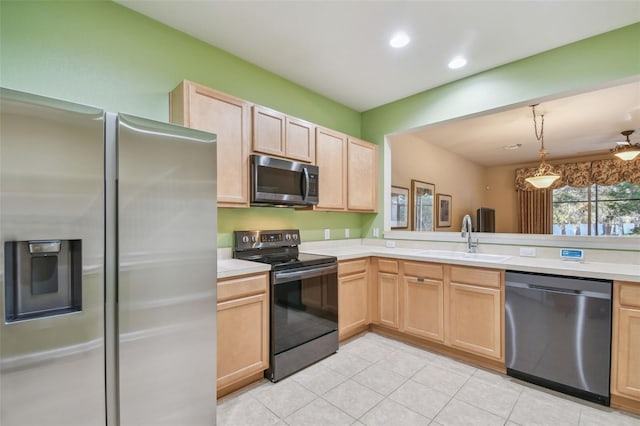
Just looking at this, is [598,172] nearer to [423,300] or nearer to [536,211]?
[536,211]

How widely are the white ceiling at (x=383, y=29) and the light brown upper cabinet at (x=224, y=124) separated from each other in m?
0.56

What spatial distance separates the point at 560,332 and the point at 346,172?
2338 millimetres

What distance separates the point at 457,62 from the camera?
2725 millimetres

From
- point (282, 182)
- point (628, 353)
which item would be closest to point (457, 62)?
point (282, 182)

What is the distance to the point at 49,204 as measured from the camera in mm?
1194

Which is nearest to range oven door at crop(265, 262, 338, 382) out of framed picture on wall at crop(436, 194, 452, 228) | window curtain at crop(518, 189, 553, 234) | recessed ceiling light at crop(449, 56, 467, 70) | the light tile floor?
the light tile floor

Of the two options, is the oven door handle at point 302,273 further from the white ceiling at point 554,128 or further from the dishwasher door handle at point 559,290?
the white ceiling at point 554,128

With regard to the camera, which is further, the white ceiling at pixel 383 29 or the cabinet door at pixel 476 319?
the cabinet door at pixel 476 319

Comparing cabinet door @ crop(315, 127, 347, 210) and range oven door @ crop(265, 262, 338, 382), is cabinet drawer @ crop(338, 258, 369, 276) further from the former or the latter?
cabinet door @ crop(315, 127, 347, 210)

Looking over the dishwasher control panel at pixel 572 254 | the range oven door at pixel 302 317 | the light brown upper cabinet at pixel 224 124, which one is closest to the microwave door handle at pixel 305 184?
the light brown upper cabinet at pixel 224 124

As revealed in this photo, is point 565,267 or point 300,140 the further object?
point 300,140

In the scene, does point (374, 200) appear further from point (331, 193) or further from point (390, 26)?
point (390, 26)

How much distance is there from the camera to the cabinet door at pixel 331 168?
10.1 feet

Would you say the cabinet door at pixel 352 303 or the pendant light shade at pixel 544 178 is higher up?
the pendant light shade at pixel 544 178
